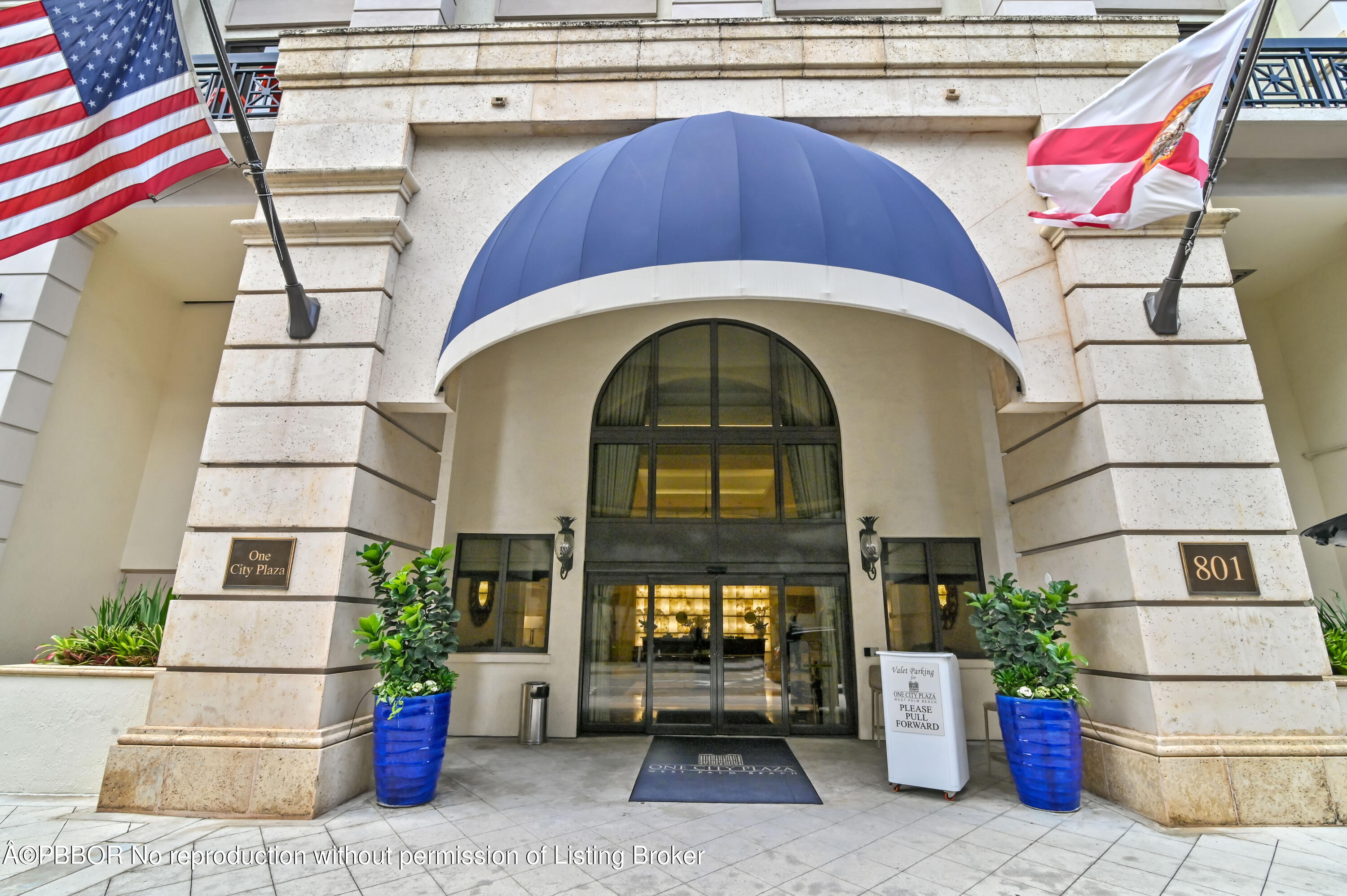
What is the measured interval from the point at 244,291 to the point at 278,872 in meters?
6.09

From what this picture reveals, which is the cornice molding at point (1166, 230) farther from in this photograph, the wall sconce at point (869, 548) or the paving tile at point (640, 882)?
the paving tile at point (640, 882)

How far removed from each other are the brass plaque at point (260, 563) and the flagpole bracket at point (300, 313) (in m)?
2.36

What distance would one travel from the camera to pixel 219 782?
5598mm

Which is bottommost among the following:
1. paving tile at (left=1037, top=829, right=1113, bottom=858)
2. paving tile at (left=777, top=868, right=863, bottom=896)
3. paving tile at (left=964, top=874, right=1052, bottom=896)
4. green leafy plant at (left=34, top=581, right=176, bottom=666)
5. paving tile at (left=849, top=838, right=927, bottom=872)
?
paving tile at (left=777, top=868, right=863, bottom=896)

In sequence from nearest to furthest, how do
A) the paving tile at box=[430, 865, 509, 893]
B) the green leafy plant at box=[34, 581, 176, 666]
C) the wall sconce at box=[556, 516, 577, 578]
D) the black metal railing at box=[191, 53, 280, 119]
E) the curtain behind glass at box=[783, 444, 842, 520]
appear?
the paving tile at box=[430, 865, 509, 893] → the green leafy plant at box=[34, 581, 176, 666] → the black metal railing at box=[191, 53, 280, 119] → the wall sconce at box=[556, 516, 577, 578] → the curtain behind glass at box=[783, 444, 842, 520]

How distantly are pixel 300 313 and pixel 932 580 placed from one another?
9.72 m

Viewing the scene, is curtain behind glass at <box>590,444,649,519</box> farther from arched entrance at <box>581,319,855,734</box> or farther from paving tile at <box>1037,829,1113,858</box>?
paving tile at <box>1037,829,1113,858</box>

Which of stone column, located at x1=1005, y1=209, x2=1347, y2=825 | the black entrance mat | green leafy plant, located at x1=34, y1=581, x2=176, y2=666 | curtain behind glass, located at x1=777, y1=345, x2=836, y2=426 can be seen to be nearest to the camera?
stone column, located at x1=1005, y1=209, x2=1347, y2=825

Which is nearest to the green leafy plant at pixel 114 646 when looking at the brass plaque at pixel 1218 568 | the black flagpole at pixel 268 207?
the black flagpole at pixel 268 207

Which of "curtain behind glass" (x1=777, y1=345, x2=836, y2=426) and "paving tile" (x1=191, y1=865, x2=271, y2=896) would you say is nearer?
"paving tile" (x1=191, y1=865, x2=271, y2=896)

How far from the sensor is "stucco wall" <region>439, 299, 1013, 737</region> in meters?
9.52

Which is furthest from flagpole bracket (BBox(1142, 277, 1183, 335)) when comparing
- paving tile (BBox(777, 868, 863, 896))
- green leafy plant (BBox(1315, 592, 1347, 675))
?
paving tile (BBox(777, 868, 863, 896))

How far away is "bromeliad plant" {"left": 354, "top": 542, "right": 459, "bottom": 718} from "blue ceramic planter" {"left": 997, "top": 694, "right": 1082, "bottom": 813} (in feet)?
19.0

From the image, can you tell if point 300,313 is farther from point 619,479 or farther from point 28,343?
point 619,479
